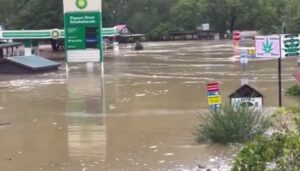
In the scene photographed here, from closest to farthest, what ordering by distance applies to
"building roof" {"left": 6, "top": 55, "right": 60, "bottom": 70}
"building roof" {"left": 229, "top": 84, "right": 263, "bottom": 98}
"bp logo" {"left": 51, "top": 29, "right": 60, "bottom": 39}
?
"building roof" {"left": 229, "top": 84, "right": 263, "bottom": 98} < "building roof" {"left": 6, "top": 55, "right": 60, "bottom": 70} < "bp logo" {"left": 51, "top": 29, "right": 60, "bottom": 39}

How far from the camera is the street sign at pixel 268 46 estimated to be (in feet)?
49.2

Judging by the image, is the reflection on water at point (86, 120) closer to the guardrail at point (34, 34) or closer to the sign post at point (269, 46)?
the sign post at point (269, 46)

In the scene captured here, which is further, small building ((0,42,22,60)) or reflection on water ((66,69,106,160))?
small building ((0,42,22,60))

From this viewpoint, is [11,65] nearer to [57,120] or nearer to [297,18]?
[57,120]

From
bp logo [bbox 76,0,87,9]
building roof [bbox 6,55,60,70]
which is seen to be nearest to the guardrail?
building roof [bbox 6,55,60,70]

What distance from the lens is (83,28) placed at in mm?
32094

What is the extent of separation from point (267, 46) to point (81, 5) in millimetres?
17773

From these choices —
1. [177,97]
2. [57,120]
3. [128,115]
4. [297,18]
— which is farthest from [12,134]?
[297,18]

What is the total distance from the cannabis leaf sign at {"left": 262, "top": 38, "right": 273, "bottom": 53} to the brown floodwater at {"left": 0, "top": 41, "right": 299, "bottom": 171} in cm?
247

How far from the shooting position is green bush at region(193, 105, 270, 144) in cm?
1211

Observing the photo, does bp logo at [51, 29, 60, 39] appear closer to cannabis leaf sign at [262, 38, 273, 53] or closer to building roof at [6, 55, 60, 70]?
building roof at [6, 55, 60, 70]

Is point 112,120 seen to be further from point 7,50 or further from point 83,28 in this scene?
point 7,50

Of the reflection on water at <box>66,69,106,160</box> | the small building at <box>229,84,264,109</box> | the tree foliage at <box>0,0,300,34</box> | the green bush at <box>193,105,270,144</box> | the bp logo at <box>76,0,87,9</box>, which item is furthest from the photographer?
the tree foliage at <box>0,0,300,34</box>

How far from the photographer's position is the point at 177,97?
70.5 ft
